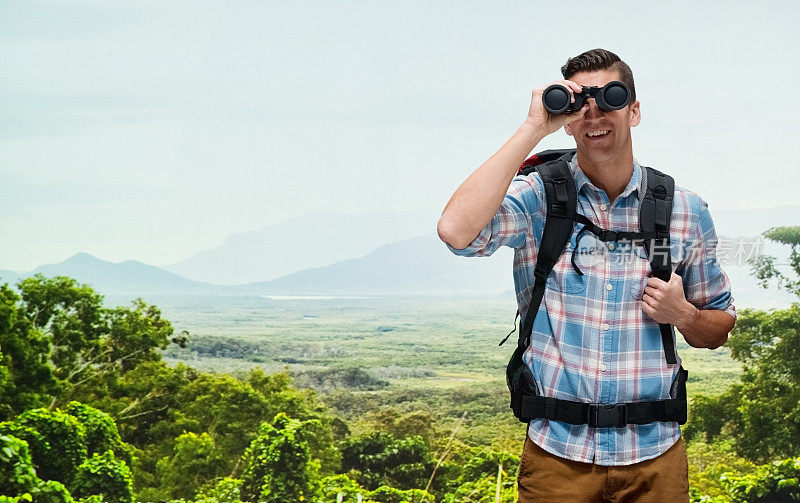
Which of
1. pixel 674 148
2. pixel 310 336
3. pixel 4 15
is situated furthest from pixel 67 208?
pixel 674 148

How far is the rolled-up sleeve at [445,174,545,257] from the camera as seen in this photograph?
121 cm

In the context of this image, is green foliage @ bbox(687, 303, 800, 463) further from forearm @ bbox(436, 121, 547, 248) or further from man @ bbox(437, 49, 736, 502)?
forearm @ bbox(436, 121, 547, 248)

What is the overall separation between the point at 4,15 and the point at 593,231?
12.1ft

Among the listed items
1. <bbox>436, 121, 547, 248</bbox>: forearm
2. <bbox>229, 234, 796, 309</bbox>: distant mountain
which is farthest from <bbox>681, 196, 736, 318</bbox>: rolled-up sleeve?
<bbox>229, 234, 796, 309</bbox>: distant mountain

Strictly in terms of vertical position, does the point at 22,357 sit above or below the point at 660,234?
below

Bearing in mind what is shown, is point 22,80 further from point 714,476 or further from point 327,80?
point 714,476

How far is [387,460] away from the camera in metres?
3.88

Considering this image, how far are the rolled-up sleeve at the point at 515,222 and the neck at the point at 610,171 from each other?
3.3 inches

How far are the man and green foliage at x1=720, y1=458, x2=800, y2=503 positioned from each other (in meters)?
2.72

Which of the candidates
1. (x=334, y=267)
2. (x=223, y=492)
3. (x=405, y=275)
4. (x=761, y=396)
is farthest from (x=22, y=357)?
(x=761, y=396)

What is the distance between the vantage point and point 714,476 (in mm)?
3752

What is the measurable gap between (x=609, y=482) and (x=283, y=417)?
2.87 meters

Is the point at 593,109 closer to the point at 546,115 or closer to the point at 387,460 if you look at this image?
the point at 546,115

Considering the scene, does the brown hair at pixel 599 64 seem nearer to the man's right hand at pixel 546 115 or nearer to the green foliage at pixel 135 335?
the man's right hand at pixel 546 115
